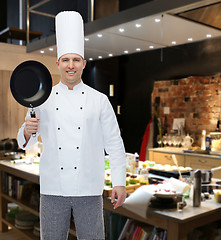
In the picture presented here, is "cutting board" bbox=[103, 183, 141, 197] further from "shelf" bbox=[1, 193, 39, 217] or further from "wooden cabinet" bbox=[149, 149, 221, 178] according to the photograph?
"wooden cabinet" bbox=[149, 149, 221, 178]

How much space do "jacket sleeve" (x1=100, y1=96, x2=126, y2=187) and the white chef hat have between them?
0.28m

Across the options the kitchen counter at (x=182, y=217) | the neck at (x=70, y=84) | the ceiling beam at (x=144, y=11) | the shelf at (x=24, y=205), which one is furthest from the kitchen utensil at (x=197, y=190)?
the shelf at (x=24, y=205)

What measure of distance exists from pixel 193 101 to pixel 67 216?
3.84 meters

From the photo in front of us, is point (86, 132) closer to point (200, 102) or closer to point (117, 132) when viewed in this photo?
point (117, 132)

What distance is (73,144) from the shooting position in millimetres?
1383

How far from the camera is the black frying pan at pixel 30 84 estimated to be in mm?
1346

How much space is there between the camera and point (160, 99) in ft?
17.7

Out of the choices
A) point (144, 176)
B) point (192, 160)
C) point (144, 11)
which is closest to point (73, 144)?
point (144, 176)

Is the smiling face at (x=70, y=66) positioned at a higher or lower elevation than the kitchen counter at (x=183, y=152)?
higher

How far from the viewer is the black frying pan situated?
1.35 metres

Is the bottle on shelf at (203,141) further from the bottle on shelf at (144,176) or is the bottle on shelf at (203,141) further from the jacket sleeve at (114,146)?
the jacket sleeve at (114,146)

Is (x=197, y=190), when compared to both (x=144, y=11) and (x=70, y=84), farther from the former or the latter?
(x=144, y=11)

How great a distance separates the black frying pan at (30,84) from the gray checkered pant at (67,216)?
1.32 feet

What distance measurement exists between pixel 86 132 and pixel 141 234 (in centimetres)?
121
